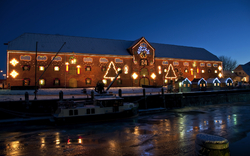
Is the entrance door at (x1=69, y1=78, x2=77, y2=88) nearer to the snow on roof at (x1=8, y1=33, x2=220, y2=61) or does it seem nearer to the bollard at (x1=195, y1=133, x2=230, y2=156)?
the snow on roof at (x1=8, y1=33, x2=220, y2=61)

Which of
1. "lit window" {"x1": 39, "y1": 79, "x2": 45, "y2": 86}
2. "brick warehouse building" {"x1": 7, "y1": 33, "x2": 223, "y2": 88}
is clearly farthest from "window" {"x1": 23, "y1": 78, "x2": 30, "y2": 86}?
"lit window" {"x1": 39, "y1": 79, "x2": 45, "y2": 86}

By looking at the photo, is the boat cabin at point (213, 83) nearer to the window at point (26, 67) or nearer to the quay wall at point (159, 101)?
the quay wall at point (159, 101)

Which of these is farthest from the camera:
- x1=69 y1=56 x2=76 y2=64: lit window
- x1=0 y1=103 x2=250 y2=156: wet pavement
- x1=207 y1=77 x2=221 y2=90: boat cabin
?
x1=207 y1=77 x2=221 y2=90: boat cabin

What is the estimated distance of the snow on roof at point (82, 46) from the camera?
131 feet

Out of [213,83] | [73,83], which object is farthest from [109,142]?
[213,83]

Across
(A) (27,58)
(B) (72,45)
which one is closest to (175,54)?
(B) (72,45)

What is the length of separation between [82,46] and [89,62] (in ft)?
15.4

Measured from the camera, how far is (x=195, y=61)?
55.9 m

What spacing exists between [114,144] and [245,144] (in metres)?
8.78

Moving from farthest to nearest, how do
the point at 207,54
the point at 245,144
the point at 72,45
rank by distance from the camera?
the point at 207,54 → the point at 72,45 → the point at 245,144

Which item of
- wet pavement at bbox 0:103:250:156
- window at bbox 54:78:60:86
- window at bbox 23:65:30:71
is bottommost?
wet pavement at bbox 0:103:250:156

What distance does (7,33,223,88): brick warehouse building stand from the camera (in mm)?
38844

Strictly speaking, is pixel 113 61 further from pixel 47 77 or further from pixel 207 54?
pixel 207 54

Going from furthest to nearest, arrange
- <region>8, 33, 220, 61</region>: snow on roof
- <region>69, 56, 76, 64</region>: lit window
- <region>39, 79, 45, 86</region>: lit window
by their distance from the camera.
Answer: <region>69, 56, 76, 64</region>: lit window < <region>8, 33, 220, 61</region>: snow on roof < <region>39, 79, 45, 86</region>: lit window
